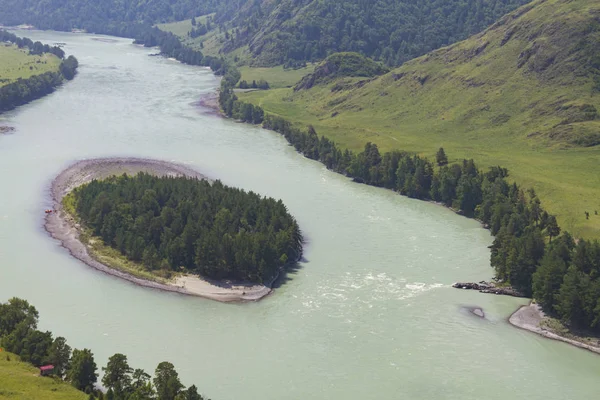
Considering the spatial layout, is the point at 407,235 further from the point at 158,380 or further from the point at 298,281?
the point at 158,380

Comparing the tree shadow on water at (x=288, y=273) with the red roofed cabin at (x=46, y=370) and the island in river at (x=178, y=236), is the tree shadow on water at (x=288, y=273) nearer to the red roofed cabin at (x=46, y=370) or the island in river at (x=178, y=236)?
the island in river at (x=178, y=236)

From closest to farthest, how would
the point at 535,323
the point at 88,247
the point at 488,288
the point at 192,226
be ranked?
the point at 535,323, the point at 488,288, the point at 192,226, the point at 88,247

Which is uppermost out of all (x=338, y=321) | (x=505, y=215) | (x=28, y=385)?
(x=505, y=215)

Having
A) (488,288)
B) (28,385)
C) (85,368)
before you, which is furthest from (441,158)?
(28,385)

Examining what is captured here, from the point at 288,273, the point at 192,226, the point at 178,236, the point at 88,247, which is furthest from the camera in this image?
the point at 88,247

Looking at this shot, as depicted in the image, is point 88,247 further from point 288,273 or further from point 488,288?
point 488,288

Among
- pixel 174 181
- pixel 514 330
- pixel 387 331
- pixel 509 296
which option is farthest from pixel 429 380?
pixel 174 181
